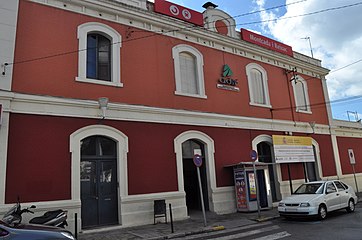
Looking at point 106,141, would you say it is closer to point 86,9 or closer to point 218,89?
point 86,9

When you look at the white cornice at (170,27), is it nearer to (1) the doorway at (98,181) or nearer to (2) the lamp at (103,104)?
(2) the lamp at (103,104)

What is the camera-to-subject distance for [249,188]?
45.5ft

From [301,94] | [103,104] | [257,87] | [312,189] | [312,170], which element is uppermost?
[301,94]

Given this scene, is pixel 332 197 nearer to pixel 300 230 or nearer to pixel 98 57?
pixel 300 230

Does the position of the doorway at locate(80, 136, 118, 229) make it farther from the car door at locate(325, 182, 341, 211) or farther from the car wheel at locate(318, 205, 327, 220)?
the car door at locate(325, 182, 341, 211)

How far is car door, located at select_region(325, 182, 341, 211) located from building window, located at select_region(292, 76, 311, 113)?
742cm

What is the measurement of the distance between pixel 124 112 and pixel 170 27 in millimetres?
4969

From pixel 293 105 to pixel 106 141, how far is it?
1232cm

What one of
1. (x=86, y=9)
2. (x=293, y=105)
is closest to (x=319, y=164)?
(x=293, y=105)

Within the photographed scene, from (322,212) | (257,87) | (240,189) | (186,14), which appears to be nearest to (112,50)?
(186,14)

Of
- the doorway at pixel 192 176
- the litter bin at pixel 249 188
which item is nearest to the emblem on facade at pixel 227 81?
the doorway at pixel 192 176

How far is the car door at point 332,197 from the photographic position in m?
11.9

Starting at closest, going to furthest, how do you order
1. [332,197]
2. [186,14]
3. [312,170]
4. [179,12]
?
[332,197]
[179,12]
[186,14]
[312,170]

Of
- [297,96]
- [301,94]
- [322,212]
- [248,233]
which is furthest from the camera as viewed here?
[301,94]
